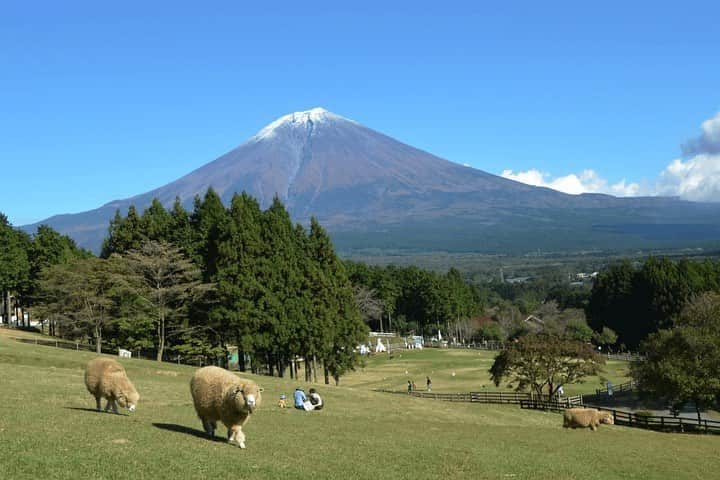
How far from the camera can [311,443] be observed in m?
18.8

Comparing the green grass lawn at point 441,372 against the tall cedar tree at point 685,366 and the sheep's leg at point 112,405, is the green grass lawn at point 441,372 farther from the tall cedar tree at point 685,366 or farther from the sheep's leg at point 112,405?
the sheep's leg at point 112,405

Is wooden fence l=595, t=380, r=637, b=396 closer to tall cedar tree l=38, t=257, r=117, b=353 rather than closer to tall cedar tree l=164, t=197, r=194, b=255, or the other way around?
tall cedar tree l=164, t=197, r=194, b=255

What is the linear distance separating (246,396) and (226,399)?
2.57 ft

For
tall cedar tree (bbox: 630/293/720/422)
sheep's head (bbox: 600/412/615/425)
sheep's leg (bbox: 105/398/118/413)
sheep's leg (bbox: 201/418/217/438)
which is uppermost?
sheep's leg (bbox: 105/398/118/413)

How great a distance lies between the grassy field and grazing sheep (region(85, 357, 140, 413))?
1.74 feet

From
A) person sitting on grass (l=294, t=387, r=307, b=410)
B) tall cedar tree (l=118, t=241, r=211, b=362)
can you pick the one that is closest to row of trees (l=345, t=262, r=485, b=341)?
tall cedar tree (l=118, t=241, r=211, b=362)

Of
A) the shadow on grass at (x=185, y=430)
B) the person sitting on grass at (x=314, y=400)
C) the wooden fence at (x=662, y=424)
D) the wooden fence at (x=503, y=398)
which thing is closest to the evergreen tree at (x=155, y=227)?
the wooden fence at (x=503, y=398)

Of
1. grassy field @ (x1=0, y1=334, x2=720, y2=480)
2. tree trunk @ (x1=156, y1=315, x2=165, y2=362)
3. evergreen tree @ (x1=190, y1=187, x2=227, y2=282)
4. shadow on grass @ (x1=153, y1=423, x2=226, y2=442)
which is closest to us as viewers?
grassy field @ (x1=0, y1=334, x2=720, y2=480)

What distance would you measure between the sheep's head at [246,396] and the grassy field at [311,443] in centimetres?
99

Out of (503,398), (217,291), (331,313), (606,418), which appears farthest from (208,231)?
(606,418)

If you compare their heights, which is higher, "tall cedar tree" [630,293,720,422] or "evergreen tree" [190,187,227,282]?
"evergreen tree" [190,187,227,282]

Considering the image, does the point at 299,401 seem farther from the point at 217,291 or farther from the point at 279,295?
the point at 279,295

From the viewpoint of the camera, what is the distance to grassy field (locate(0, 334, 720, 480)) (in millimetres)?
13695

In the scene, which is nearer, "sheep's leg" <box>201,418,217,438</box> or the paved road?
"sheep's leg" <box>201,418,217,438</box>
